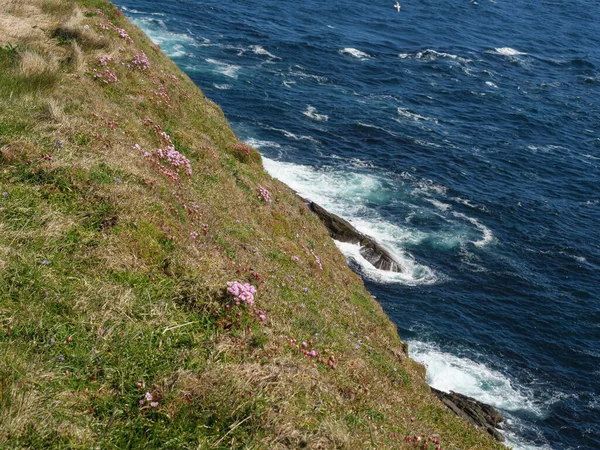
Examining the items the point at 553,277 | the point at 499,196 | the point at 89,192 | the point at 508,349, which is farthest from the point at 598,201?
the point at 89,192

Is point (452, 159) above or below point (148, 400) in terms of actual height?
below

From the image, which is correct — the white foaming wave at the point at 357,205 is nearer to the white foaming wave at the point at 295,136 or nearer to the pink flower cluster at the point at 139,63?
the white foaming wave at the point at 295,136

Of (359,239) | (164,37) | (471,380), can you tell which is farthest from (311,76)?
(471,380)

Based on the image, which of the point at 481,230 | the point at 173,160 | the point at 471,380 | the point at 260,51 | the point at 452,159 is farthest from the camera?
the point at 260,51

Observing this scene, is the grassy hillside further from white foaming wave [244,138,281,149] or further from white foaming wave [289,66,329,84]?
white foaming wave [289,66,329,84]


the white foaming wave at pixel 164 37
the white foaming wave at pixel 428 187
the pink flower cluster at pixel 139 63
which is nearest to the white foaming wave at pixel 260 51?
the white foaming wave at pixel 164 37

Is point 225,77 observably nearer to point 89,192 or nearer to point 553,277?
point 553,277

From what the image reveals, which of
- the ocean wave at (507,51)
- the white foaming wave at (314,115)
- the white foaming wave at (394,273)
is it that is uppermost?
the ocean wave at (507,51)

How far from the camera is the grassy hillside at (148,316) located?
7.81 metres

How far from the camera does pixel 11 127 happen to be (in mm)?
13430

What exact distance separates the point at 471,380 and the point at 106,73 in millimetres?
29059

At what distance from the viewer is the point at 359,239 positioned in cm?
4616

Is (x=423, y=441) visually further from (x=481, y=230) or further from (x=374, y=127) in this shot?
(x=374, y=127)

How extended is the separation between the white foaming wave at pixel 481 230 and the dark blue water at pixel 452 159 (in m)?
0.38
